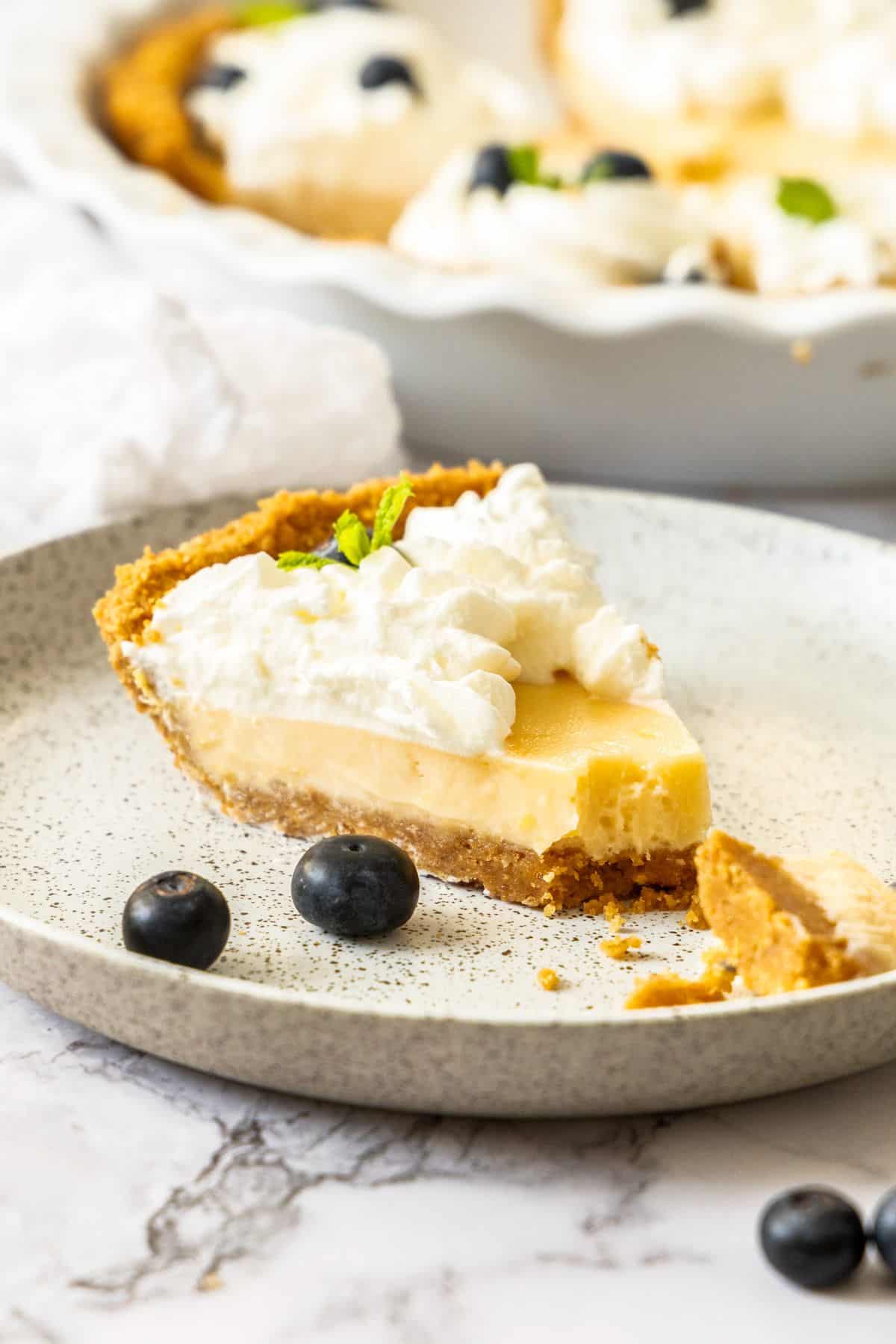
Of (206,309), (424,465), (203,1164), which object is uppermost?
(203,1164)

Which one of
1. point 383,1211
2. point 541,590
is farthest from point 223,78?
point 383,1211

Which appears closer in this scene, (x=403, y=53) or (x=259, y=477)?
(x=259, y=477)

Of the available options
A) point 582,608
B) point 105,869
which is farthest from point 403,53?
point 105,869

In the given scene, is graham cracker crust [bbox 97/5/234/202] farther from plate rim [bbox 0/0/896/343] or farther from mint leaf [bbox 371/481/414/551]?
mint leaf [bbox 371/481/414/551]

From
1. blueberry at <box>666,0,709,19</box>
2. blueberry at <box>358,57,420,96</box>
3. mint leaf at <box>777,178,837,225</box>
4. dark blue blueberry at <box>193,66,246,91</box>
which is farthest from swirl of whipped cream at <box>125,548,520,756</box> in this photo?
blueberry at <box>666,0,709,19</box>

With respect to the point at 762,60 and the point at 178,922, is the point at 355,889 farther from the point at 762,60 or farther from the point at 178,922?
the point at 762,60

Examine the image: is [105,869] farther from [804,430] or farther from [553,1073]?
[804,430]

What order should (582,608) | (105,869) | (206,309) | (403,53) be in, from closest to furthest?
(105,869) < (582,608) < (206,309) < (403,53)
